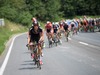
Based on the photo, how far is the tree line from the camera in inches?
2734

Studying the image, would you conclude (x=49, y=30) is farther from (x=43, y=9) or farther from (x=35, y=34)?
(x=43, y=9)

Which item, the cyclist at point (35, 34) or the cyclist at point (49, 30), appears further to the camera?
the cyclist at point (49, 30)

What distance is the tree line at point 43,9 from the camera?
228 ft

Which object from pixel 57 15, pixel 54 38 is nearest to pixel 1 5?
pixel 57 15

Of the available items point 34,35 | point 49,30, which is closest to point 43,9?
point 49,30

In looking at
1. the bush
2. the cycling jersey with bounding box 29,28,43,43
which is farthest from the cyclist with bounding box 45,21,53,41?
the bush

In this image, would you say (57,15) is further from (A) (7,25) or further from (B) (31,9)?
(A) (7,25)

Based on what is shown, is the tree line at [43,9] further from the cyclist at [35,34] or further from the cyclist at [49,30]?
the cyclist at [35,34]

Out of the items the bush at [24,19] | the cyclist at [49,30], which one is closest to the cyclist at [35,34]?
the cyclist at [49,30]

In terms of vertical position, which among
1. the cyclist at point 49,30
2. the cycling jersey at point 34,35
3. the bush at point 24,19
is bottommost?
the bush at point 24,19

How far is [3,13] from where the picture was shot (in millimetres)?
67062

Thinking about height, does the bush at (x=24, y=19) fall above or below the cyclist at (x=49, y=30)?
below

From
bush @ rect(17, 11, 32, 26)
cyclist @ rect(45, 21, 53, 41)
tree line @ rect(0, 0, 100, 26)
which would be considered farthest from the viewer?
bush @ rect(17, 11, 32, 26)

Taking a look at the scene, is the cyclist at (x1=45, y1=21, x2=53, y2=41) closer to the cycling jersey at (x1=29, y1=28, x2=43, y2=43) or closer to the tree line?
the cycling jersey at (x1=29, y1=28, x2=43, y2=43)
